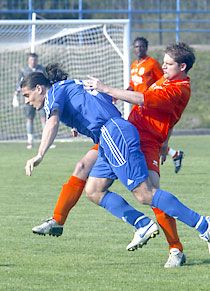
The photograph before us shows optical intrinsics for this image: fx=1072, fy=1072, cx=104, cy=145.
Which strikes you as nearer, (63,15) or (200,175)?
(200,175)

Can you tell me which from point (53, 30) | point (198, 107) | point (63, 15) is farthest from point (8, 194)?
point (63, 15)

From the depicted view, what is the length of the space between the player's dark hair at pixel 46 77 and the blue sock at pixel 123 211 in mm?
1054

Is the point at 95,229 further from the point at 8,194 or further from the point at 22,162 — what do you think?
the point at 22,162

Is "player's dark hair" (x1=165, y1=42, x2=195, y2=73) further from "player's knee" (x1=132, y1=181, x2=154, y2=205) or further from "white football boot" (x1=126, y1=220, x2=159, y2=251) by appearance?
"white football boot" (x1=126, y1=220, x2=159, y2=251)

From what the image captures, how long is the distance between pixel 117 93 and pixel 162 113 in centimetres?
51

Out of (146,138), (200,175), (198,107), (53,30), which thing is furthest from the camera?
(198,107)

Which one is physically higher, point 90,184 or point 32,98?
point 32,98

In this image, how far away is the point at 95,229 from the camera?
10.6m

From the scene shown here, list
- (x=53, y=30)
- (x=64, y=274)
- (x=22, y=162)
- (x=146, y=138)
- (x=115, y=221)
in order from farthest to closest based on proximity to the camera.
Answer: (x=53, y=30) < (x=22, y=162) < (x=115, y=221) < (x=146, y=138) < (x=64, y=274)

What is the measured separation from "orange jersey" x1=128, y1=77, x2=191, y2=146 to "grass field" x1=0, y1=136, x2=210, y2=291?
1036mm

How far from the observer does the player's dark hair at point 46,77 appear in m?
8.72

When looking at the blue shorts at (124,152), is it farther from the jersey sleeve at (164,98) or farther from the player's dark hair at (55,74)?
the player's dark hair at (55,74)

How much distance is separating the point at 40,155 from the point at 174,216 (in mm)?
1142

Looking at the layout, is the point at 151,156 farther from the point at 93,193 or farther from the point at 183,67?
the point at 183,67
